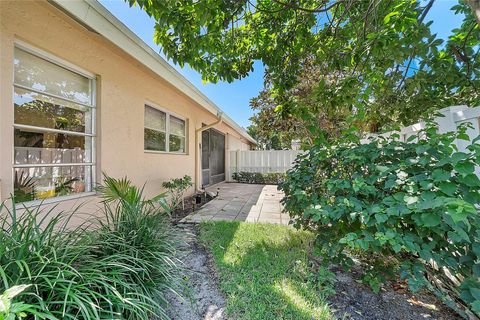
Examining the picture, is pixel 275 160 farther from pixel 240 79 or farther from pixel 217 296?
pixel 217 296

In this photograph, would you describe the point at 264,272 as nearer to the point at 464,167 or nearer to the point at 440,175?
the point at 440,175

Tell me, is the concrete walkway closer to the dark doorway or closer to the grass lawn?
the grass lawn

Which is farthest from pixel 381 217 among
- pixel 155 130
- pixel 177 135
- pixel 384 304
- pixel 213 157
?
pixel 213 157

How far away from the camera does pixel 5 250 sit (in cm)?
143

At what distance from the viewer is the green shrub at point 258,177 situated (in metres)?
11.2

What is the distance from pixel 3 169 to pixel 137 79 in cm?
275

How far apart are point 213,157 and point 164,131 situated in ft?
13.8

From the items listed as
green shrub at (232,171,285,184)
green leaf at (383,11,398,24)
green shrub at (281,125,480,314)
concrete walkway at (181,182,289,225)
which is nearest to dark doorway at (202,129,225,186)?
green shrub at (232,171,285,184)

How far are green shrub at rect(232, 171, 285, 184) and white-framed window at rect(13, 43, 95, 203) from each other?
8.49 m

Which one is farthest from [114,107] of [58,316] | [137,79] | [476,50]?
[476,50]

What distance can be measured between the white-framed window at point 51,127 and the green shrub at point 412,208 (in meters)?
3.32

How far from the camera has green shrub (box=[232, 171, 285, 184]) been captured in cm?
1123

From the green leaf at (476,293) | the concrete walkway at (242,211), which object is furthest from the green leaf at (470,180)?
the concrete walkway at (242,211)

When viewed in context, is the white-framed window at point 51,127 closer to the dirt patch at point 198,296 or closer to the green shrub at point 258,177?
the dirt patch at point 198,296
